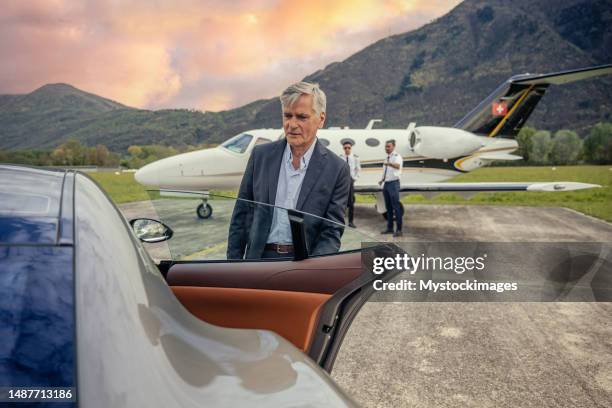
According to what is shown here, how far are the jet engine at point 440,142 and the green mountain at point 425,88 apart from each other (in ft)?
274

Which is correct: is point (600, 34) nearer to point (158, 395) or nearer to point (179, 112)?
point (179, 112)

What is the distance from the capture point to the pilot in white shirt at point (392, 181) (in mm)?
9672

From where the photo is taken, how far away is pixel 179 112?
114 metres

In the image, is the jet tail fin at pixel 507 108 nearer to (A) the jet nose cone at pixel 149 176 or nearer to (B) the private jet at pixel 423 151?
(B) the private jet at pixel 423 151

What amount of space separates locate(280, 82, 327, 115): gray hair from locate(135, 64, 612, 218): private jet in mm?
9886

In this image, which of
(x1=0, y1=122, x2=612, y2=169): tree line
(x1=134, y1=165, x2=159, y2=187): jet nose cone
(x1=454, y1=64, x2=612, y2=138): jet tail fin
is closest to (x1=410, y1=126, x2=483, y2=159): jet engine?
(x1=454, y1=64, x2=612, y2=138): jet tail fin

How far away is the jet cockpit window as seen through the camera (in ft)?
43.3

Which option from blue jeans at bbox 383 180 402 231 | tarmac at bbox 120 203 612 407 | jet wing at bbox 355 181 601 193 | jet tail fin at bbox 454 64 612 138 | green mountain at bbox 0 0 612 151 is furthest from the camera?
green mountain at bbox 0 0 612 151

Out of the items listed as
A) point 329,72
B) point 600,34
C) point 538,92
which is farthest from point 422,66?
point 538,92

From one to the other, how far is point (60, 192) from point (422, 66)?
147 metres

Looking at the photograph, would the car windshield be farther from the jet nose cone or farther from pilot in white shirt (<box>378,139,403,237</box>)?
the jet nose cone

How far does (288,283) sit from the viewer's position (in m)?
2.12

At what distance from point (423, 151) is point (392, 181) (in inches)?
201

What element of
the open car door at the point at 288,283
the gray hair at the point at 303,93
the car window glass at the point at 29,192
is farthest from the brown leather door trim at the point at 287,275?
the gray hair at the point at 303,93
